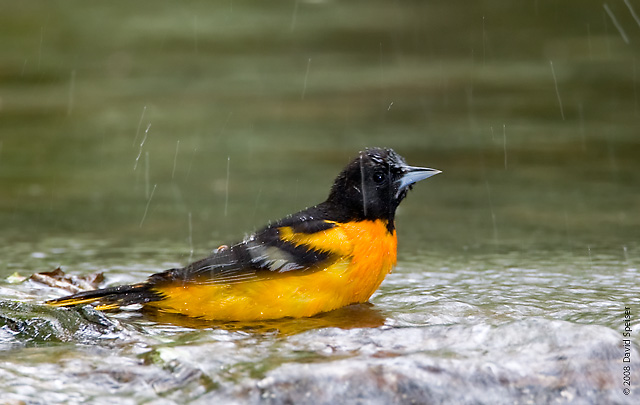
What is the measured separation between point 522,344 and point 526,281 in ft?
5.81

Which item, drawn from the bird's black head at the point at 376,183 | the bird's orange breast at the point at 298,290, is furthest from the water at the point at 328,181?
the bird's black head at the point at 376,183

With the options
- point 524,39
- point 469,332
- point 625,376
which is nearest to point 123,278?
point 469,332

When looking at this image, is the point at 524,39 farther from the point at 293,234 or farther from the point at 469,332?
the point at 469,332

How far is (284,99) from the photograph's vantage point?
10.9 m

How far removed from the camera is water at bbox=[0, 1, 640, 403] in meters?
3.44

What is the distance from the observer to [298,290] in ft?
15.0

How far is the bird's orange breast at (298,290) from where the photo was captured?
15.0 feet

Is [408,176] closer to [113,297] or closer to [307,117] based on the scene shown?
[113,297]

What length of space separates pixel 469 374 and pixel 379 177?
1830 mm

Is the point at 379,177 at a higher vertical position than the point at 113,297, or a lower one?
higher

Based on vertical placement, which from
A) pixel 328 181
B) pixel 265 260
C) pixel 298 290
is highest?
pixel 328 181

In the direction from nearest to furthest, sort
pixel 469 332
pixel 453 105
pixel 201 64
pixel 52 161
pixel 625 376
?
pixel 625 376 → pixel 469 332 → pixel 52 161 → pixel 453 105 → pixel 201 64

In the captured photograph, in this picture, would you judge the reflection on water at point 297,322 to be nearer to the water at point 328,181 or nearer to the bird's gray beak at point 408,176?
the water at point 328,181

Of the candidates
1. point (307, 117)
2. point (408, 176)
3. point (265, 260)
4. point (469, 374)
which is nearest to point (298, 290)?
point (265, 260)
